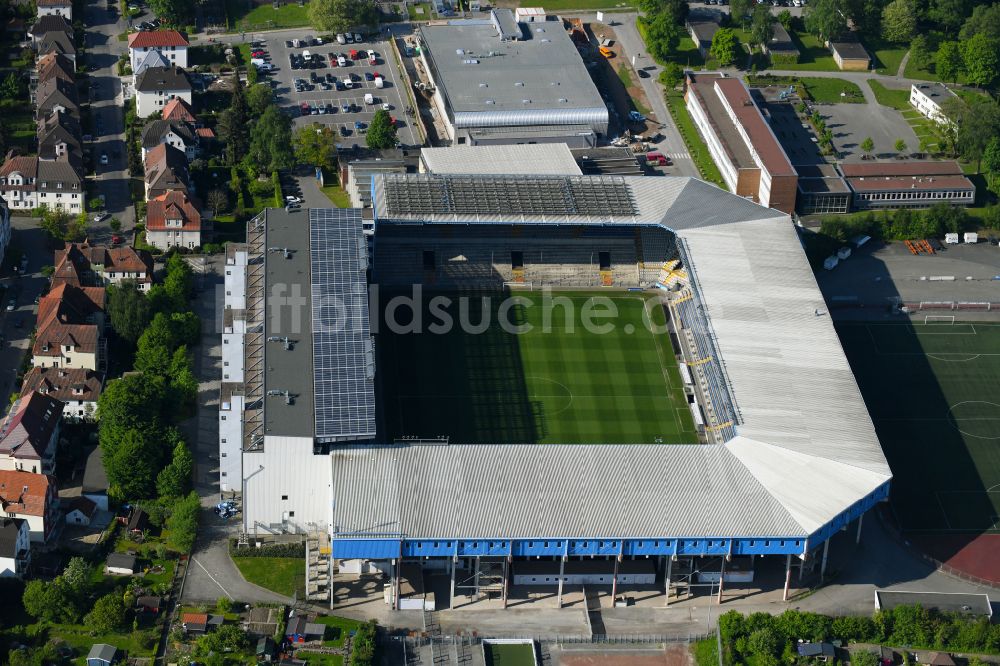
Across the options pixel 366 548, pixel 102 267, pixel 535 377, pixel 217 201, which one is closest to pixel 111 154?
A: pixel 217 201

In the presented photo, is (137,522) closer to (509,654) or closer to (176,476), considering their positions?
(176,476)

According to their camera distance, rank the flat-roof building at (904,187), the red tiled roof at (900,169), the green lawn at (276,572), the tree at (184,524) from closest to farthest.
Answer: the green lawn at (276,572)
the tree at (184,524)
the flat-roof building at (904,187)
the red tiled roof at (900,169)

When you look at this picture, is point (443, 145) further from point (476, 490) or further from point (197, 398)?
point (476, 490)

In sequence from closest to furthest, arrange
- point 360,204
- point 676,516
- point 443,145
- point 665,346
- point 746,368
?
point 676,516, point 746,368, point 665,346, point 360,204, point 443,145

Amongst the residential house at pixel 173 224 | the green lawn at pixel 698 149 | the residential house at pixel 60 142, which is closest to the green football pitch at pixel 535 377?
the residential house at pixel 173 224

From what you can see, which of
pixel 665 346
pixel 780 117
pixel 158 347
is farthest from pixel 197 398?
pixel 780 117

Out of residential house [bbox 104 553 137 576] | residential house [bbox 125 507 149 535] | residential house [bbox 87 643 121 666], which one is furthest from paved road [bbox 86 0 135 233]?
residential house [bbox 87 643 121 666]

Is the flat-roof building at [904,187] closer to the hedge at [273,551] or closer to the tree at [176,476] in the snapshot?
the hedge at [273,551]
